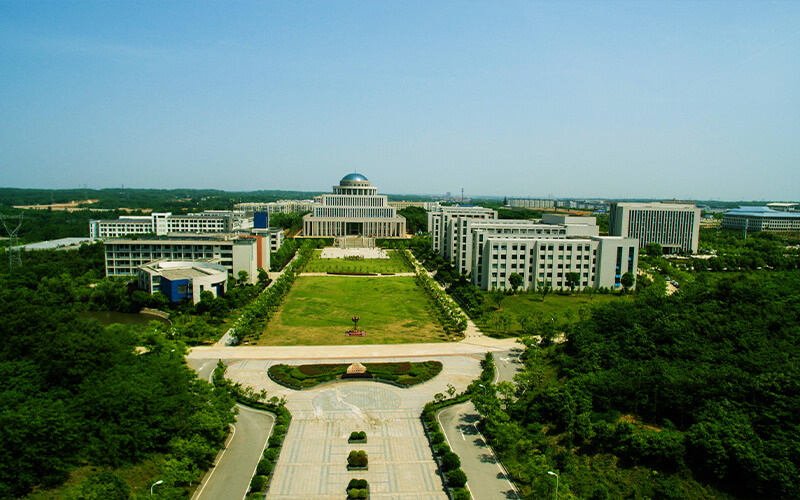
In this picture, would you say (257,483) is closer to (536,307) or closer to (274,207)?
(536,307)

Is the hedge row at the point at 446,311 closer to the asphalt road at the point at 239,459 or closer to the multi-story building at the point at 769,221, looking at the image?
the asphalt road at the point at 239,459

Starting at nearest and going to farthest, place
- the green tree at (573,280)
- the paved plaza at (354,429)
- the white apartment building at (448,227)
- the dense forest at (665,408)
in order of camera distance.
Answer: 1. the dense forest at (665,408)
2. the paved plaza at (354,429)
3. the green tree at (573,280)
4. the white apartment building at (448,227)

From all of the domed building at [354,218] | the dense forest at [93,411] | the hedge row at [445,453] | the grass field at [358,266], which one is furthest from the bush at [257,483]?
the domed building at [354,218]

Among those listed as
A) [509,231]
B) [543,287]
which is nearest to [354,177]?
[509,231]

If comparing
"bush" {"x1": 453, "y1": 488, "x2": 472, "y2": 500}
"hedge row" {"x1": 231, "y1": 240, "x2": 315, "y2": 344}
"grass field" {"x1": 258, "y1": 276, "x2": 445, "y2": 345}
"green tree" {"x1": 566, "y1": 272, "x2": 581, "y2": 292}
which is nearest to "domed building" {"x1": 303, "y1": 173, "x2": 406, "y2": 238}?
"hedge row" {"x1": 231, "y1": 240, "x2": 315, "y2": 344}

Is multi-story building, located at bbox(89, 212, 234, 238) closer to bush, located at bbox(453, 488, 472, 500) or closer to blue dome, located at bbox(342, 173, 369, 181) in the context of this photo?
blue dome, located at bbox(342, 173, 369, 181)

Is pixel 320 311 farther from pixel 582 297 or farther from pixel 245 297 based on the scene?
pixel 582 297
